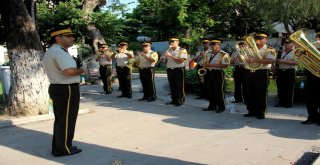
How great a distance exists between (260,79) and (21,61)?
5.32 meters

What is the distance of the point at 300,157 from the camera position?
5512 mm

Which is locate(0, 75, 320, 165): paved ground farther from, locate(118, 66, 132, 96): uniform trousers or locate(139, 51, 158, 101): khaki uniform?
locate(118, 66, 132, 96): uniform trousers

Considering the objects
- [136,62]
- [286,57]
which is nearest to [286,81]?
[286,57]

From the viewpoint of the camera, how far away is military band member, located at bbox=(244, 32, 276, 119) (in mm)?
7723

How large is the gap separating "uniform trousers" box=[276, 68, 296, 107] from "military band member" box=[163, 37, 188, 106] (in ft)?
8.11

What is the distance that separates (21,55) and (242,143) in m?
5.36

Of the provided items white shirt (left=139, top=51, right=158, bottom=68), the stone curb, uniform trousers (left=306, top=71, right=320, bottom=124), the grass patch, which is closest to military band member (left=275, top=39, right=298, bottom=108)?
the grass patch

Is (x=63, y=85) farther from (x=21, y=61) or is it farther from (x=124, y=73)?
(x=124, y=73)

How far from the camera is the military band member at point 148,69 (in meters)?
Result: 10.9

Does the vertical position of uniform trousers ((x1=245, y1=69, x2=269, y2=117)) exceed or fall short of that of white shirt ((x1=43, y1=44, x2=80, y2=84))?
it falls short

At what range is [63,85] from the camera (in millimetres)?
5676

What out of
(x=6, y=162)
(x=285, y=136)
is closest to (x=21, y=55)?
(x=6, y=162)

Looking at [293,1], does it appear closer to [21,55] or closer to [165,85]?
[165,85]

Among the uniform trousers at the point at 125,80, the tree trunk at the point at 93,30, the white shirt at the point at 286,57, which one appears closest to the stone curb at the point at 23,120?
the uniform trousers at the point at 125,80
